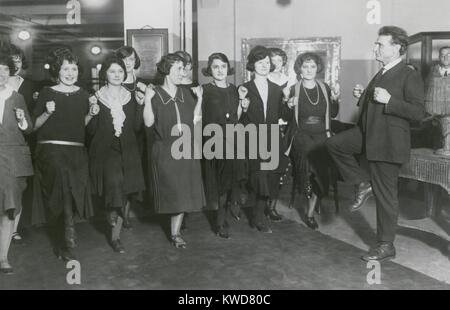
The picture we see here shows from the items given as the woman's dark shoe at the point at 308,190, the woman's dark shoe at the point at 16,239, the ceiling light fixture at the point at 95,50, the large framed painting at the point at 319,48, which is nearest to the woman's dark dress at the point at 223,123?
the woman's dark shoe at the point at 308,190

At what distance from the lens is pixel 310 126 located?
4570mm

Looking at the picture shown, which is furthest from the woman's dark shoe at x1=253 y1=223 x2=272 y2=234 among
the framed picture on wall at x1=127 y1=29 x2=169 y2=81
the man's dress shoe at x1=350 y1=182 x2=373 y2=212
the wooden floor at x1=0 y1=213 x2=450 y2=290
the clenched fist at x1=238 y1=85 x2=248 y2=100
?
the framed picture on wall at x1=127 y1=29 x2=169 y2=81

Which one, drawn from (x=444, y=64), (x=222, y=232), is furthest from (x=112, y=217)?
(x=444, y=64)

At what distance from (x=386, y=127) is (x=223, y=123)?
4.61 ft

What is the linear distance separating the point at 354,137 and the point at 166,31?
3269 millimetres

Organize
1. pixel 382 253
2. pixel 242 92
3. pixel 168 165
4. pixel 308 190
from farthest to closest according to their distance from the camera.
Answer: pixel 308 190 → pixel 242 92 → pixel 168 165 → pixel 382 253

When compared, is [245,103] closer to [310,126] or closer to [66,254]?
[310,126]

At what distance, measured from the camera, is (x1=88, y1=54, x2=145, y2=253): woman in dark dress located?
3816 mm

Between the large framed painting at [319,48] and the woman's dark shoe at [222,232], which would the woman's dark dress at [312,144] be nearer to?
the woman's dark shoe at [222,232]

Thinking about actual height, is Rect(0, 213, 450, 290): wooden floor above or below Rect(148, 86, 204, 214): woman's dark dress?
below

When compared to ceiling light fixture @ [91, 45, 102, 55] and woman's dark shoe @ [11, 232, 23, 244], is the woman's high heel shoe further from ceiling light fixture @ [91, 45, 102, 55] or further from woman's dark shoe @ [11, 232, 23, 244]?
ceiling light fixture @ [91, 45, 102, 55]

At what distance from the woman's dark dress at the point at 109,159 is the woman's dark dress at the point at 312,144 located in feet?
5.31

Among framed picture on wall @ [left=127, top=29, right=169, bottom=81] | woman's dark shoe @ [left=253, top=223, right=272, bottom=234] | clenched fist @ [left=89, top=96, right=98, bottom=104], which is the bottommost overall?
woman's dark shoe @ [left=253, top=223, right=272, bottom=234]
